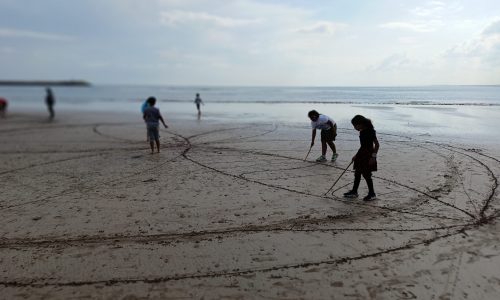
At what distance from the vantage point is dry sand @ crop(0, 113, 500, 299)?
4.38 m

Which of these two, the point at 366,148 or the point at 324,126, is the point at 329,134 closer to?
the point at 324,126

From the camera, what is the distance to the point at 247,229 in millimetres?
5922

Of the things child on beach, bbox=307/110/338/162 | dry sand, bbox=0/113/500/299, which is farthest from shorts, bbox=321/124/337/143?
dry sand, bbox=0/113/500/299

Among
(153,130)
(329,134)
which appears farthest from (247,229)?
(153,130)

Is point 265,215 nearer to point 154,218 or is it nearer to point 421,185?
point 154,218

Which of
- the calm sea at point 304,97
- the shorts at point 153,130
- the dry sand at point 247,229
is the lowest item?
the dry sand at point 247,229

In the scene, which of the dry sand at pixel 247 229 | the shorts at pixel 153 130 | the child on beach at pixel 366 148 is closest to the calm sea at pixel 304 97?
the shorts at pixel 153 130

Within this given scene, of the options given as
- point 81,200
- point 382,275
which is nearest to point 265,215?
point 382,275

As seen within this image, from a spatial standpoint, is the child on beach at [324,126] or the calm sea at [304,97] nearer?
the child on beach at [324,126]

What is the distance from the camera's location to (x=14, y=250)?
17.4 ft

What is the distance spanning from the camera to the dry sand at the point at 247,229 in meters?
4.38

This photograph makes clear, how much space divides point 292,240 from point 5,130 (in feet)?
63.7

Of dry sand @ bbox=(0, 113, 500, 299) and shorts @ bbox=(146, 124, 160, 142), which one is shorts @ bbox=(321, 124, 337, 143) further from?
shorts @ bbox=(146, 124, 160, 142)

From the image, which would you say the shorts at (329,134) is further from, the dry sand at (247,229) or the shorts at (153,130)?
the shorts at (153,130)
